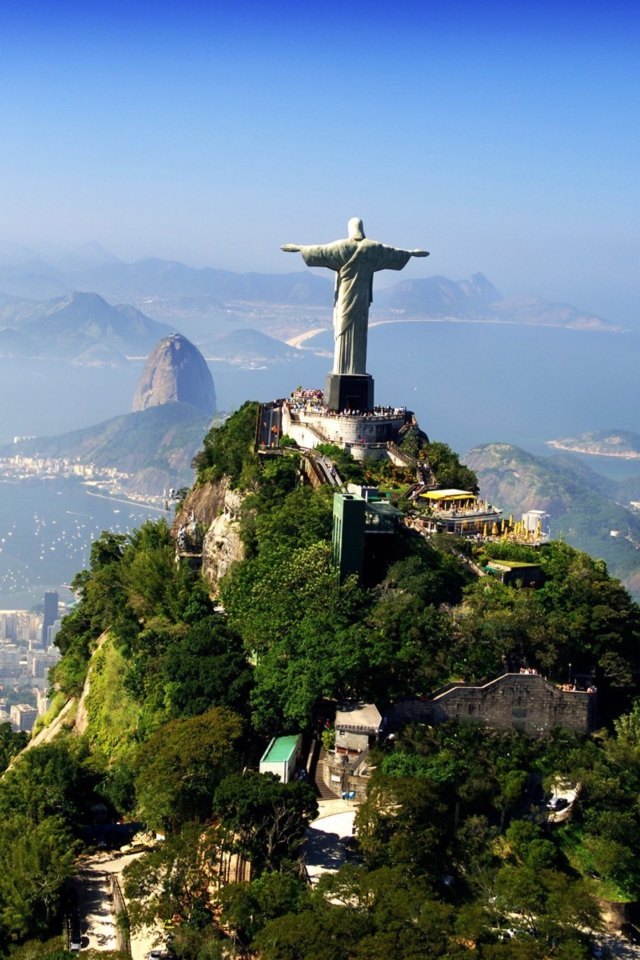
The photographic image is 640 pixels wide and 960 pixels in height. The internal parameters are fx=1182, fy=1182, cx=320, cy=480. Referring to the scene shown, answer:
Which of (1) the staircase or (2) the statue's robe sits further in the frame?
(2) the statue's robe

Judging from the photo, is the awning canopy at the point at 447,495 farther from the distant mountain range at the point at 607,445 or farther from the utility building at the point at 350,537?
the distant mountain range at the point at 607,445

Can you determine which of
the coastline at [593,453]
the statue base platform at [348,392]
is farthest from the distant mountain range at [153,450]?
the statue base platform at [348,392]

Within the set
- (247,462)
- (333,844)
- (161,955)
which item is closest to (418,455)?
(247,462)

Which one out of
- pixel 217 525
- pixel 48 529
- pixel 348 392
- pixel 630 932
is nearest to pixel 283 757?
pixel 630 932

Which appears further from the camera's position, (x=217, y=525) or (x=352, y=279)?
(x=352, y=279)

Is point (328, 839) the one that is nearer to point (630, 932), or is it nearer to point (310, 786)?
point (310, 786)

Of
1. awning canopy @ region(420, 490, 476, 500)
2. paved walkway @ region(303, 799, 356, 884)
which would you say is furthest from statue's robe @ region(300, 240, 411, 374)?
paved walkway @ region(303, 799, 356, 884)

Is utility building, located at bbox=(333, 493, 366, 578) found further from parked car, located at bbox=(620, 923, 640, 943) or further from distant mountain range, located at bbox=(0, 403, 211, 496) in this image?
distant mountain range, located at bbox=(0, 403, 211, 496)
